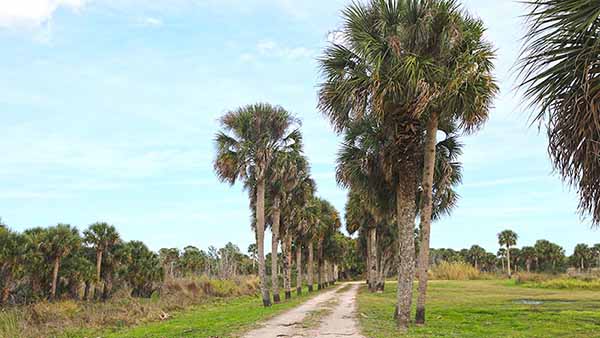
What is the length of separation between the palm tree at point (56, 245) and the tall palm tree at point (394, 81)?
21295 mm

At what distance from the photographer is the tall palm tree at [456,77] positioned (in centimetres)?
1486

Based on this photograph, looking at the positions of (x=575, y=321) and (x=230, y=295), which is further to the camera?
(x=230, y=295)

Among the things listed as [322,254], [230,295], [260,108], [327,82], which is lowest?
[230,295]

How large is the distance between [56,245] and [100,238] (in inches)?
247

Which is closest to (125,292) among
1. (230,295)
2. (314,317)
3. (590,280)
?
(230,295)

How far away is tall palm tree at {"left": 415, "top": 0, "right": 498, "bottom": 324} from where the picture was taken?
14.9 meters

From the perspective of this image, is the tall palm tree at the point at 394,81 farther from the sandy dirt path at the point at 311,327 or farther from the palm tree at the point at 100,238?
the palm tree at the point at 100,238

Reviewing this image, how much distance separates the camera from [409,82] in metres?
14.4

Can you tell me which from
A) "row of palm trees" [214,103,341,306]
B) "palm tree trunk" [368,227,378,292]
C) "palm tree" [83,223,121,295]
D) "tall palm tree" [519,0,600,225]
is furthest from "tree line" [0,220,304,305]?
"tall palm tree" [519,0,600,225]

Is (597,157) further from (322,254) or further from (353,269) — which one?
(353,269)

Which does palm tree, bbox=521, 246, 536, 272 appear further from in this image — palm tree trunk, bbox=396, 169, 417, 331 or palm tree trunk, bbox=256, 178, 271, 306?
palm tree trunk, bbox=396, 169, 417, 331

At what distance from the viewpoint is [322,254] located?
58500 millimetres

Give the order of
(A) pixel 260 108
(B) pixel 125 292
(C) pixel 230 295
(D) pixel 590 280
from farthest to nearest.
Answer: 1. (D) pixel 590 280
2. (C) pixel 230 295
3. (B) pixel 125 292
4. (A) pixel 260 108

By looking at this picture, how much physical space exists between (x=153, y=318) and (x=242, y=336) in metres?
13.3
